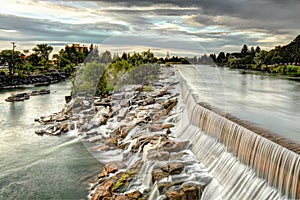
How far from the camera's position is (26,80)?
110ft

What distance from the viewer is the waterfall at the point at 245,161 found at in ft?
15.6

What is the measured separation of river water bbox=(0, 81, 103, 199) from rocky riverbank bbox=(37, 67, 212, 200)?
0.43m

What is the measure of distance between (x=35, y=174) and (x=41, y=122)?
20.7ft

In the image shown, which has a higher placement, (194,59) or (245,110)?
(194,59)

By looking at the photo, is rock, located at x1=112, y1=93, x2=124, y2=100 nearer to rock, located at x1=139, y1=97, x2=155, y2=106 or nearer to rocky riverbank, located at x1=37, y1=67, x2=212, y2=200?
rocky riverbank, located at x1=37, y1=67, x2=212, y2=200

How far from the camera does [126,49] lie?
347 inches

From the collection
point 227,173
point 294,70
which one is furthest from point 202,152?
point 294,70

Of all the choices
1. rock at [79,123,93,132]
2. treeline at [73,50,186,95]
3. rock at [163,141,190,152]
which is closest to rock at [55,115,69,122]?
rock at [79,123,93,132]

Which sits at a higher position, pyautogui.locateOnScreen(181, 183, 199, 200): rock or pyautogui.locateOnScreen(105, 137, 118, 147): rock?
pyautogui.locateOnScreen(181, 183, 199, 200): rock

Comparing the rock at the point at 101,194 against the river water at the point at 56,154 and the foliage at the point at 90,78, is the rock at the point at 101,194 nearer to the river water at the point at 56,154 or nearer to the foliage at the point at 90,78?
the river water at the point at 56,154

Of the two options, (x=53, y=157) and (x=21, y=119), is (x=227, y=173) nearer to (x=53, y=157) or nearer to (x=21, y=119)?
(x=53, y=157)

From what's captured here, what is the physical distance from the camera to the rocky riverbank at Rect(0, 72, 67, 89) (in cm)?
3099

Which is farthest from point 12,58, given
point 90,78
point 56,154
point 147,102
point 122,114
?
point 56,154

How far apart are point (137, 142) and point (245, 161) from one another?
3531mm
